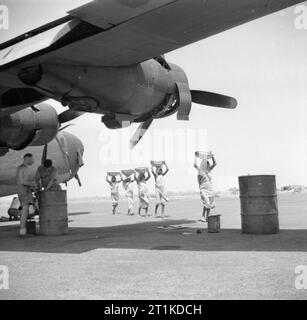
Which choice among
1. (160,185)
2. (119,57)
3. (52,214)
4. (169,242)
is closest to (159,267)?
(169,242)

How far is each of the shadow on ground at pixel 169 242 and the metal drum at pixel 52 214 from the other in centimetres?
54

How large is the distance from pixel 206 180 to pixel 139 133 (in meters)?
3.02

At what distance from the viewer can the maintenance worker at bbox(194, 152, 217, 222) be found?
41.0 feet

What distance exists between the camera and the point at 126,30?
676cm

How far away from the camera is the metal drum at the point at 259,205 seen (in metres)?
9.24

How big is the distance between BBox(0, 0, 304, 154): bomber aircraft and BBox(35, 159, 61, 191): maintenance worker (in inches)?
83.8

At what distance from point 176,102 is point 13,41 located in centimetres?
390

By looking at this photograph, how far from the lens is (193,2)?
616cm

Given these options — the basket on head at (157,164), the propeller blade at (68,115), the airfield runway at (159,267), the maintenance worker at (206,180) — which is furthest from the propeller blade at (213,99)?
the basket on head at (157,164)

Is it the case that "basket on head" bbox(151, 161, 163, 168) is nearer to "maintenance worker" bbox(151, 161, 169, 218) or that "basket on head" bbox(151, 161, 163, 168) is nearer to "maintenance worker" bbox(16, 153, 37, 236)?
"maintenance worker" bbox(151, 161, 169, 218)

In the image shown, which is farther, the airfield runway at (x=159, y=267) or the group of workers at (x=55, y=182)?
the group of workers at (x=55, y=182)

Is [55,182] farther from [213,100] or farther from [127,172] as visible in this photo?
[127,172]

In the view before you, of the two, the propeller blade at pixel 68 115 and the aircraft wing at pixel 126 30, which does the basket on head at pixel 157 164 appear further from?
the aircraft wing at pixel 126 30

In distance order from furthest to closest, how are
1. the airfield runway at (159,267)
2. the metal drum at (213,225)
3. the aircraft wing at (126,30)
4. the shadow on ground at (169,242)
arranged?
the metal drum at (213,225), the shadow on ground at (169,242), the aircraft wing at (126,30), the airfield runway at (159,267)
